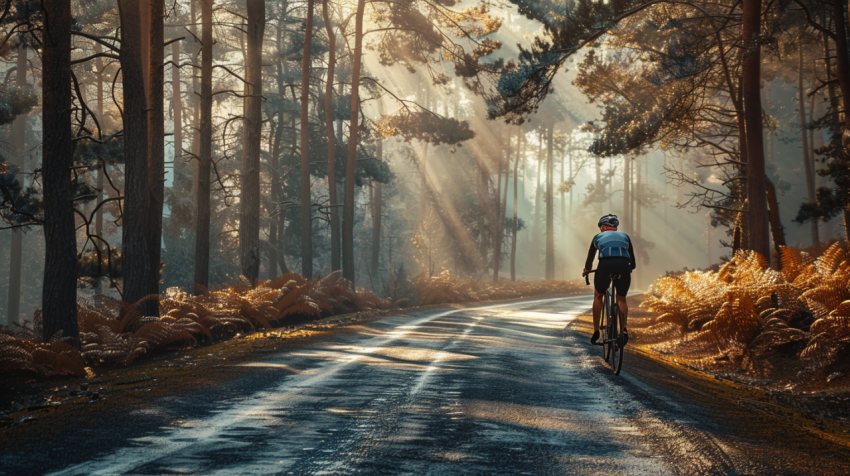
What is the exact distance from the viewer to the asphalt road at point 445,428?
4617 millimetres

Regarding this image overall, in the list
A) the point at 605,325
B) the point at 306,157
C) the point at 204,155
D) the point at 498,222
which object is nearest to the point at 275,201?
the point at 306,157

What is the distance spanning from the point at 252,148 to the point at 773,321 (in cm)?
1507

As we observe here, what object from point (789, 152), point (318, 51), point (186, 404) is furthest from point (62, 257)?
point (789, 152)

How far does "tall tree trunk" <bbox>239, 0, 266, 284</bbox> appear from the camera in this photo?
65.9 feet

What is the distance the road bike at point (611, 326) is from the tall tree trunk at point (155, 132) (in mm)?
9453

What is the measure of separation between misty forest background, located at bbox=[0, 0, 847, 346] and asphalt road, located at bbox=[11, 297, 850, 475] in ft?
18.5

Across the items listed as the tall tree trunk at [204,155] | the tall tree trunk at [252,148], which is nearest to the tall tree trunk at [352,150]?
the tall tree trunk at [252,148]

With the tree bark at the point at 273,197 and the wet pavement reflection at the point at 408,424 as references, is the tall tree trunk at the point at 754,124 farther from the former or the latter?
the tree bark at the point at 273,197

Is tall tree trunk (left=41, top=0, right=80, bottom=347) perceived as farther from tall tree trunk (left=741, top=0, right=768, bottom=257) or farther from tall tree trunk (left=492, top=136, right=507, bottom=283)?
tall tree trunk (left=492, top=136, right=507, bottom=283)

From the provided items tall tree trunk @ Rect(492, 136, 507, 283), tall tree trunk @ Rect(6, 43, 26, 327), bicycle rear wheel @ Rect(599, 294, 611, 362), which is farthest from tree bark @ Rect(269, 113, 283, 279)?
bicycle rear wheel @ Rect(599, 294, 611, 362)

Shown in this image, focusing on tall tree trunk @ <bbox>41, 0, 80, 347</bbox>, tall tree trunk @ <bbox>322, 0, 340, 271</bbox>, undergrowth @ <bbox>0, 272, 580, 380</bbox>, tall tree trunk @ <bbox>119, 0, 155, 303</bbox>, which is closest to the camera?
undergrowth @ <bbox>0, 272, 580, 380</bbox>

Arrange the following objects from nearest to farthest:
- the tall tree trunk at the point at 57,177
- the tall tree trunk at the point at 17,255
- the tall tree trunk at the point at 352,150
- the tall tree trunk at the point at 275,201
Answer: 1. the tall tree trunk at the point at 57,177
2. the tall tree trunk at the point at 352,150
3. the tall tree trunk at the point at 17,255
4. the tall tree trunk at the point at 275,201

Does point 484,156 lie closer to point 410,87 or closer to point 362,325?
point 410,87

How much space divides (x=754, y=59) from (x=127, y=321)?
14.5 metres
